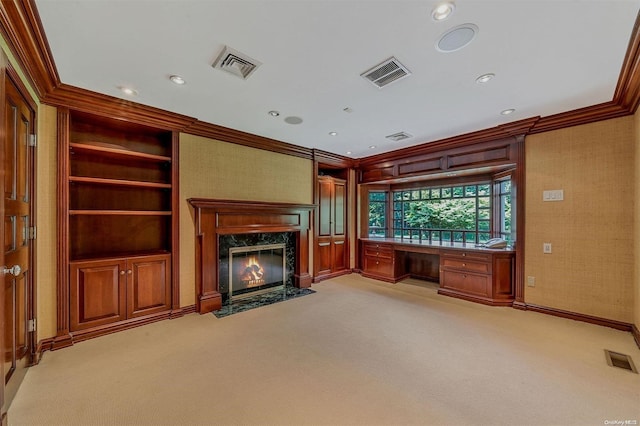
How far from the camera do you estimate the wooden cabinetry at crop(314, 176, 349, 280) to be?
522cm

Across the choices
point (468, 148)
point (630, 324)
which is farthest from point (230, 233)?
point (630, 324)

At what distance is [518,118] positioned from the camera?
345 centimetres

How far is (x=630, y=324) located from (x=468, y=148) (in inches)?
111

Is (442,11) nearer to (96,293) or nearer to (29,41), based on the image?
(29,41)

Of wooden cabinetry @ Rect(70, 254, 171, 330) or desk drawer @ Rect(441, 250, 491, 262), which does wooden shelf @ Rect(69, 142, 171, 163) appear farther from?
desk drawer @ Rect(441, 250, 491, 262)

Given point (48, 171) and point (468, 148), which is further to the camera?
point (468, 148)

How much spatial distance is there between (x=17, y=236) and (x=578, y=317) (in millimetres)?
5778

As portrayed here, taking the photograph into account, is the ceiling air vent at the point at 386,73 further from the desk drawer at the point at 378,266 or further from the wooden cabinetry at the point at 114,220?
the desk drawer at the point at 378,266

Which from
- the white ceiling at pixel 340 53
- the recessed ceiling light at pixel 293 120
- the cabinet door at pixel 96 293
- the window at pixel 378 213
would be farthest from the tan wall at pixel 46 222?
the window at pixel 378 213

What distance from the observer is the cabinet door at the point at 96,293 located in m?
2.73

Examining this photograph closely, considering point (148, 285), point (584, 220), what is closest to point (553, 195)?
point (584, 220)

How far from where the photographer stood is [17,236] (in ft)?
6.64

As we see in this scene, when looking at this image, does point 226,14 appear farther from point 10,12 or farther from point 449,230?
point 449,230

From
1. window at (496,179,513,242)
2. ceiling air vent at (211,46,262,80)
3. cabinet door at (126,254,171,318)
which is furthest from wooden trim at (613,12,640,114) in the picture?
cabinet door at (126,254,171,318)
